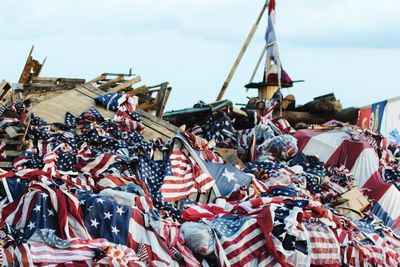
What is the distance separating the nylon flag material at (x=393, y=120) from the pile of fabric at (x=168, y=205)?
5424mm

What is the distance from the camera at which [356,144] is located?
576 inches

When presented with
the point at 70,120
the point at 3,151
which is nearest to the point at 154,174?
the point at 3,151

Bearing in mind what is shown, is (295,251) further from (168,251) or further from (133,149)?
(133,149)

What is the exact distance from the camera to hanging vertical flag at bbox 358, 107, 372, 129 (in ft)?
58.7

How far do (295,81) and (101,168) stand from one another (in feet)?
35.0

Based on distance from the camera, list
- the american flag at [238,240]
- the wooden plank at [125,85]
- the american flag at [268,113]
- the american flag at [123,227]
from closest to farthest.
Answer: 1. the american flag at [123,227]
2. the american flag at [238,240]
3. the wooden plank at [125,85]
4. the american flag at [268,113]

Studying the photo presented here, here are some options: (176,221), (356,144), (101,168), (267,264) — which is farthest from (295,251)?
(356,144)

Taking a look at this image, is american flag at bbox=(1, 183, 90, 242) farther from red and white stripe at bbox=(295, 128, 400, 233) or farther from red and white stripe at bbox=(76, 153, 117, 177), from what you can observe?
red and white stripe at bbox=(295, 128, 400, 233)

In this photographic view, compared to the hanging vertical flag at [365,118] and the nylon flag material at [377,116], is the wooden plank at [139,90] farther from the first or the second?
the nylon flag material at [377,116]

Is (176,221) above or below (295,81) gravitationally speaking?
below

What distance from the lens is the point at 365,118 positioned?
1805cm

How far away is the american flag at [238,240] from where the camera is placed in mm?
8773

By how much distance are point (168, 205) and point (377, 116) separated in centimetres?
963

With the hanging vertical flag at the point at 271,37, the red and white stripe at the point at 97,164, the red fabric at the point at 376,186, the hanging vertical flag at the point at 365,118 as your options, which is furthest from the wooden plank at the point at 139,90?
the hanging vertical flag at the point at 271,37
